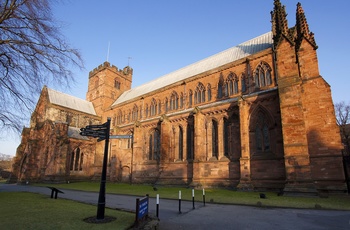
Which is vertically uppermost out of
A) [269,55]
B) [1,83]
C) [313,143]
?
[269,55]

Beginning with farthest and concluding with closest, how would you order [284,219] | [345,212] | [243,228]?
1. [345,212]
2. [284,219]
3. [243,228]

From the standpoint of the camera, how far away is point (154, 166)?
27719 millimetres

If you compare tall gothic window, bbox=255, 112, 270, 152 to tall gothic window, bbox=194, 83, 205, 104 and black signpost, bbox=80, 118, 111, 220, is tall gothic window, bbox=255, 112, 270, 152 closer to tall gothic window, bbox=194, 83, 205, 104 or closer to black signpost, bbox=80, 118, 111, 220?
tall gothic window, bbox=194, 83, 205, 104

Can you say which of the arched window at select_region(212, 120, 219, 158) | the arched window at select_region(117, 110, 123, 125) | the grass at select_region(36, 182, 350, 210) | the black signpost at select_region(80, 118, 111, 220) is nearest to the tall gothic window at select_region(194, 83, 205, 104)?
the arched window at select_region(212, 120, 219, 158)

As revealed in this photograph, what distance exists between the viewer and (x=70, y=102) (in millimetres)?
42156

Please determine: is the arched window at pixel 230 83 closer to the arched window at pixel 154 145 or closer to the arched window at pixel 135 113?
the arched window at pixel 154 145

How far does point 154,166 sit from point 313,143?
703 inches

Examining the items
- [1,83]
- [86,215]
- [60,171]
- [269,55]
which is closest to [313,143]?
[269,55]

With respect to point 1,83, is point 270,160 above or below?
below

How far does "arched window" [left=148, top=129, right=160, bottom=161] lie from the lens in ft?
93.9

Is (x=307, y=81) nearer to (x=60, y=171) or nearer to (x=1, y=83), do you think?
(x=1, y=83)

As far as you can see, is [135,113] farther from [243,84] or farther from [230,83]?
[243,84]

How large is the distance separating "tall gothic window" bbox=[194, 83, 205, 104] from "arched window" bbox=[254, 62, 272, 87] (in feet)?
21.8

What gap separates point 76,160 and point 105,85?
53.7 feet
